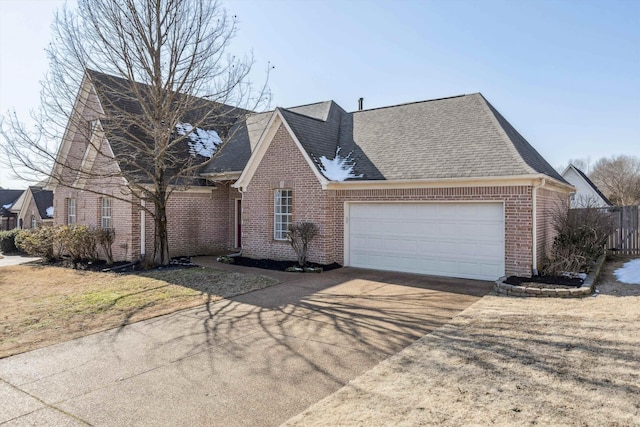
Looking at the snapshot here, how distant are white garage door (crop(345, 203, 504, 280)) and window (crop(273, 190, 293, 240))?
2.24m

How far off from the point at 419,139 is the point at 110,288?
10.2m

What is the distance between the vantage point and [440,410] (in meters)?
4.03

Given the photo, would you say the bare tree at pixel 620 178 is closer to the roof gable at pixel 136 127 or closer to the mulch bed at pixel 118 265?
the roof gable at pixel 136 127

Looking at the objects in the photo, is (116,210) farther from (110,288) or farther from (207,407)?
(207,407)

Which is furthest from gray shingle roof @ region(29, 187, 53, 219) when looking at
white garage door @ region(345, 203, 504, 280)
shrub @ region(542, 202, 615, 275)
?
shrub @ region(542, 202, 615, 275)

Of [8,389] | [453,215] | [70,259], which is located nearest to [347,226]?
[453,215]

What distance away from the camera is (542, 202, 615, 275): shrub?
10836mm

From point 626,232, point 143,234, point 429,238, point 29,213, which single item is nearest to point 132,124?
point 143,234

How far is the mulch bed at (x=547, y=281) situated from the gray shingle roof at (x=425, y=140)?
2.60 m

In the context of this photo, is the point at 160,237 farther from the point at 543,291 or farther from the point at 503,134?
the point at 543,291

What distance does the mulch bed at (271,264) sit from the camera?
43.7 feet

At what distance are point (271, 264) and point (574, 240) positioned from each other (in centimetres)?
916

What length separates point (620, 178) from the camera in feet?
151

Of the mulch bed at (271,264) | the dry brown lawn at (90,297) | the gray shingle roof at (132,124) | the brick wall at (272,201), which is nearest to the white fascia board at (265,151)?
the brick wall at (272,201)
